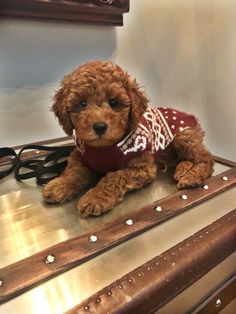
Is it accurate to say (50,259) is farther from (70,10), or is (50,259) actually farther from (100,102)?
(70,10)

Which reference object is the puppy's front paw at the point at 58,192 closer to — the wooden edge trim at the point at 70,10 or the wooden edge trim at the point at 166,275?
the wooden edge trim at the point at 166,275

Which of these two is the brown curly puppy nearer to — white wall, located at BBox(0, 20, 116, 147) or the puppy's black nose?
the puppy's black nose

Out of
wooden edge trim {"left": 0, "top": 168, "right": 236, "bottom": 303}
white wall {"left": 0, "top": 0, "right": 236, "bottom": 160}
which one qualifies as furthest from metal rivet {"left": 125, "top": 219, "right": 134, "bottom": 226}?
white wall {"left": 0, "top": 0, "right": 236, "bottom": 160}

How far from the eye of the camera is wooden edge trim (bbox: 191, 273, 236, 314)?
1.54 ft

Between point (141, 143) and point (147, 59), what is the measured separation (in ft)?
1.76

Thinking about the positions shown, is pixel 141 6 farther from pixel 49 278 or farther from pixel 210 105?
pixel 49 278

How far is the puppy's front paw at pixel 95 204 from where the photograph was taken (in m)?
0.48

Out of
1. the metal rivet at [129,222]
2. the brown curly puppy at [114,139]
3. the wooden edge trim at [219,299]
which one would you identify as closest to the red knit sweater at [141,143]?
the brown curly puppy at [114,139]

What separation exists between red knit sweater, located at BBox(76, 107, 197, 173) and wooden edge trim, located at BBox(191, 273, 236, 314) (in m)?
0.24

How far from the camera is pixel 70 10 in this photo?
30.1 inches

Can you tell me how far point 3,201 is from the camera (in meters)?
0.54

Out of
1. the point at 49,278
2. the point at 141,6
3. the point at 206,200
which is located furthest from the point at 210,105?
the point at 49,278

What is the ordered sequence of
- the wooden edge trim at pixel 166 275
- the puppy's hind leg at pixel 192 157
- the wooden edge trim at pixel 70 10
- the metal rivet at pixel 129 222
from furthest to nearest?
the wooden edge trim at pixel 70 10 < the puppy's hind leg at pixel 192 157 < the metal rivet at pixel 129 222 < the wooden edge trim at pixel 166 275

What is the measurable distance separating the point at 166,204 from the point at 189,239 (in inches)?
3.7
